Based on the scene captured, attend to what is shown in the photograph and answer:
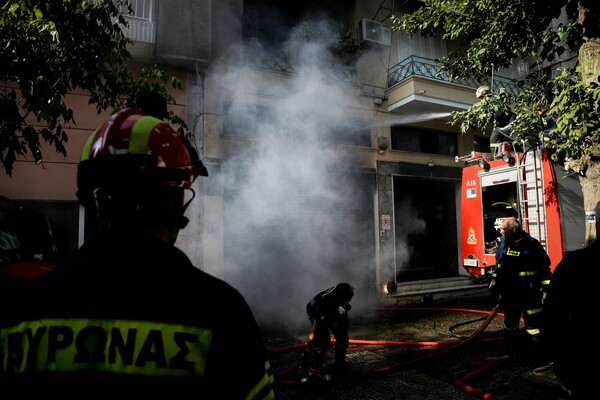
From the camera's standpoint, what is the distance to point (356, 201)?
9711mm

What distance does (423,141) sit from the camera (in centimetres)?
1077

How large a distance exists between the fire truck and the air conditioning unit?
15.0 ft

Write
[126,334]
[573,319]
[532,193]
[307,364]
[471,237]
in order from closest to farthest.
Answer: [126,334] → [573,319] → [307,364] → [532,193] → [471,237]

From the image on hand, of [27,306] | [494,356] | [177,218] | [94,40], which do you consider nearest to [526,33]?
[494,356]

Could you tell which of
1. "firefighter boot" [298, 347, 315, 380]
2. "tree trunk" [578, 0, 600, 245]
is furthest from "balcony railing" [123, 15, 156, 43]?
"tree trunk" [578, 0, 600, 245]

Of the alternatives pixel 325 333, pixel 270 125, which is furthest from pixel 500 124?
pixel 325 333

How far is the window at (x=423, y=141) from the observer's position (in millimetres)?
10445

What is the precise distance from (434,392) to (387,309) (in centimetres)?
478

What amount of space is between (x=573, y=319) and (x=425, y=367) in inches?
105

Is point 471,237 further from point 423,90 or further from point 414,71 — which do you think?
point 414,71

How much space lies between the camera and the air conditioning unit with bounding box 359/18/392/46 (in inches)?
388

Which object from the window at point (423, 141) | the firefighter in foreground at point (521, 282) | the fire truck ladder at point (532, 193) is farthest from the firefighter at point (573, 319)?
the window at point (423, 141)

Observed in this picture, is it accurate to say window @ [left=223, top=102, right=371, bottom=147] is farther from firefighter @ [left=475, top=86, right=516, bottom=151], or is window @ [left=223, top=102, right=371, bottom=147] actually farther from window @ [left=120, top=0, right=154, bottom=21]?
firefighter @ [left=475, top=86, right=516, bottom=151]

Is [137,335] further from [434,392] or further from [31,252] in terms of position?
[31,252]
